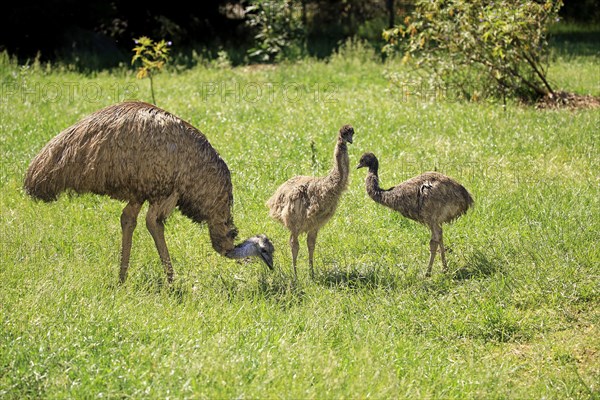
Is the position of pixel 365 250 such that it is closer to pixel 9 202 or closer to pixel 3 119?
pixel 9 202

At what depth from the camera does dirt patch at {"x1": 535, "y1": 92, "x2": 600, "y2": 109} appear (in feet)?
45.0

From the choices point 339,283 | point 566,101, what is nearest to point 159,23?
point 566,101

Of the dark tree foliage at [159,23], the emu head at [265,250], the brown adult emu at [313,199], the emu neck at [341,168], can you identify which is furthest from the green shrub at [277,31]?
the emu head at [265,250]

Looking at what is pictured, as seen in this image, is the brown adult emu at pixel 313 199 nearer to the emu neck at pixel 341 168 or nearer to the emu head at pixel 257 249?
the emu neck at pixel 341 168

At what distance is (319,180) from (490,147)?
383 cm

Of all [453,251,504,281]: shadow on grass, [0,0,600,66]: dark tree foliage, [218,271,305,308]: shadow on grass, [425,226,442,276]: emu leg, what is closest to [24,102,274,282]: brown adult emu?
[218,271,305,308]: shadow on grass

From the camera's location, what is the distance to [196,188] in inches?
313

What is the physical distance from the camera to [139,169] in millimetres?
7645

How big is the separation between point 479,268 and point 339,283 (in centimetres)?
129

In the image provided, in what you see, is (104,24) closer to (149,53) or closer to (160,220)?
(149,53)

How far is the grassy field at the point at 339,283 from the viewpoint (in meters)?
5.73

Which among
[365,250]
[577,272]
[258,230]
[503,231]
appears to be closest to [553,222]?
[503,231]

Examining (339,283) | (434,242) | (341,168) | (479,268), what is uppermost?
(341,168)

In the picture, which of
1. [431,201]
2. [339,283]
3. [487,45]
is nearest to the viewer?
[339,283]
